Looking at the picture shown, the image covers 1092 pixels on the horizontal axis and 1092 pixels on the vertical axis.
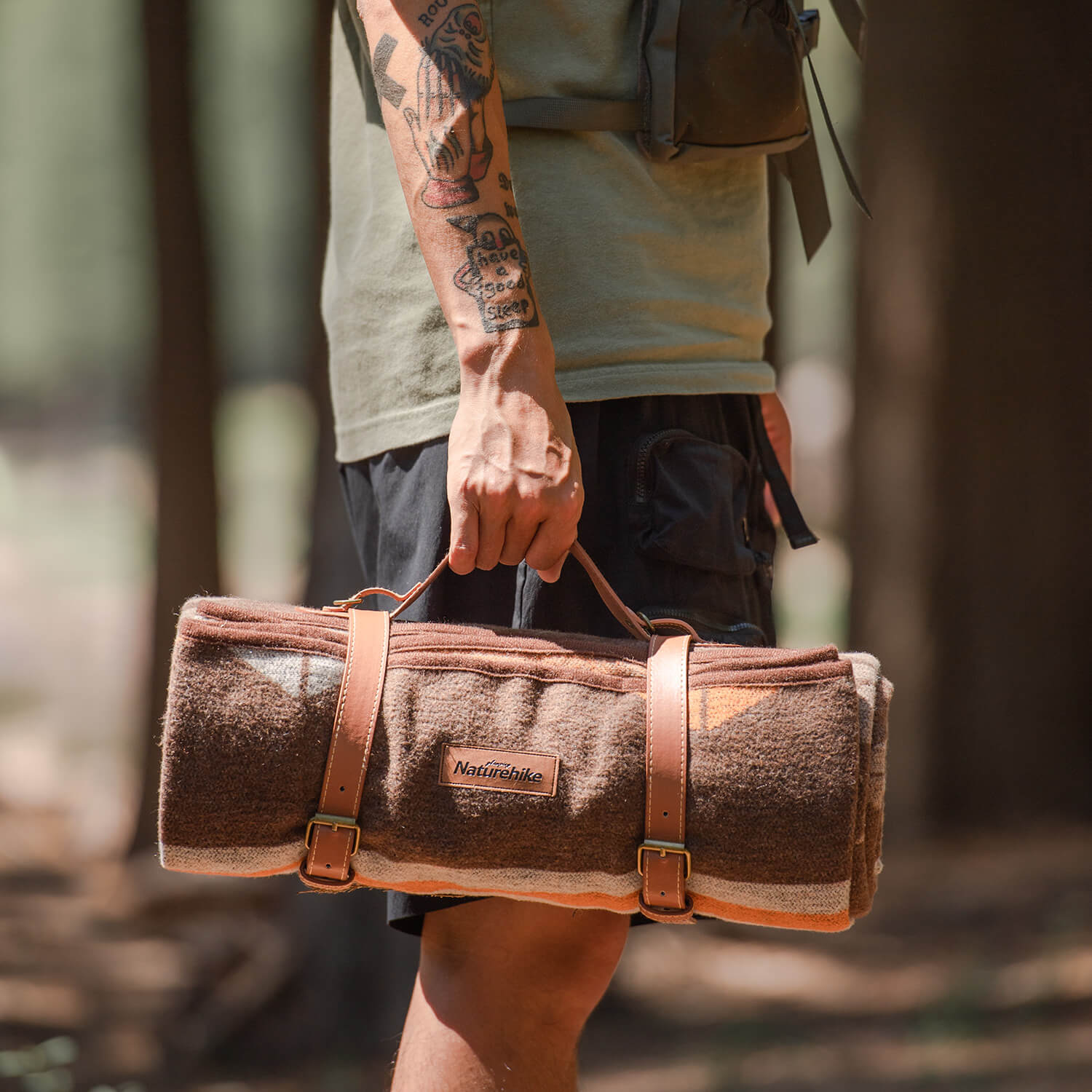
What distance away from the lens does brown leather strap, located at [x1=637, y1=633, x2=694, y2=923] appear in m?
1.29

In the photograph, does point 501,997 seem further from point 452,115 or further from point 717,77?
point 717,77

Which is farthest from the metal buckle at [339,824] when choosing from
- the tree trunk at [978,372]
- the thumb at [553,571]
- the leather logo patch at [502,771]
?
the tree trunk at [978,372]

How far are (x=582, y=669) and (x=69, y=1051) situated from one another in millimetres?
1602

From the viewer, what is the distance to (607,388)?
57.4 inches

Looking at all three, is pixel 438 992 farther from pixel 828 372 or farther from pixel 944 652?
pixel 828 372

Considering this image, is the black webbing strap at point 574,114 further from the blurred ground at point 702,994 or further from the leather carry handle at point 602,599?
the blurred ground at point 702,994

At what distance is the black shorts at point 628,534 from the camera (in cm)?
145

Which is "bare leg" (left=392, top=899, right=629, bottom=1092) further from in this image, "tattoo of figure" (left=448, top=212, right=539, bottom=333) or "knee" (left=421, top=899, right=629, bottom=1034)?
"tattoo of figure" (left=448, top=212, right=539, bottom=333)

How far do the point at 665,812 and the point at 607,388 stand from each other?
1.62 ft

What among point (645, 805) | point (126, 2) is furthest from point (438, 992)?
point (126, 2)

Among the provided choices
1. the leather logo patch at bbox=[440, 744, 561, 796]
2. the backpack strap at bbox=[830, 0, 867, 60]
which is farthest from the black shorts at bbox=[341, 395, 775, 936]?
the backpack strap at bbox=[830, 0, 867, 60]

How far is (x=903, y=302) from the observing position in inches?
217

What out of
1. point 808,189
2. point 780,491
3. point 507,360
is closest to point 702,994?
point 780,491

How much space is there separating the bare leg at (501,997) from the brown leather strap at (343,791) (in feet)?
0.63
